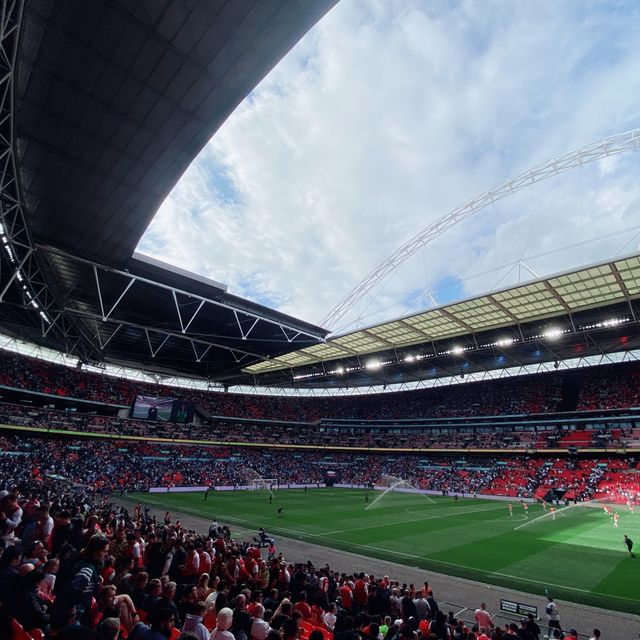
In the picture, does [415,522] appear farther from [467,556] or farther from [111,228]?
[111,228]

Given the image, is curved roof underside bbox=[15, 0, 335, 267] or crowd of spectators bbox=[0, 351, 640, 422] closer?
curved roof underside bbox=[15, 0, 335, 267]

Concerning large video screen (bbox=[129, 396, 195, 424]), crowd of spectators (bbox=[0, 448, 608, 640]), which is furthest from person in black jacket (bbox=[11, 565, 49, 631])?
large video screen (bbox=[129, 396, 195, 424])

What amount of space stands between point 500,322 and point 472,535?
22.3 metres

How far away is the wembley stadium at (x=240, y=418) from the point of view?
8.71 m

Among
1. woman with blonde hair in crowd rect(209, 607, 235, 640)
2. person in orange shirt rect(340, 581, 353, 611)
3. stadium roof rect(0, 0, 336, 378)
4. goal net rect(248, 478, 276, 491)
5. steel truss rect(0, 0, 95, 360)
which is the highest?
stadium roof rect(0, 0, 336, 378)

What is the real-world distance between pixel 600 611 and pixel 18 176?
2800cm

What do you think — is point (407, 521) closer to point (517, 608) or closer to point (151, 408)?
point (517, 608)

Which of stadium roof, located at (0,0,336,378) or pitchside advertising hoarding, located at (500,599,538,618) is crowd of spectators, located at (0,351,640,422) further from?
pitchside advertising hoarding, located at (500,599,538,618)

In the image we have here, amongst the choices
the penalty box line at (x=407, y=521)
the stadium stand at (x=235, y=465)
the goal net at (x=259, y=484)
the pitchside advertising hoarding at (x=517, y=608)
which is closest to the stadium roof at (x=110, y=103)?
the stadium stand at (x=235, y=465)

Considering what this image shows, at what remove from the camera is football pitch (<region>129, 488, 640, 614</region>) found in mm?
15680

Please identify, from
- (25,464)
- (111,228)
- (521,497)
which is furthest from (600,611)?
(25,464)

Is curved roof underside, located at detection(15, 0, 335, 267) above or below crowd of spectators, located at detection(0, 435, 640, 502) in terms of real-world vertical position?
above

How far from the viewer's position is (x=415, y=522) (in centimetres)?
2875

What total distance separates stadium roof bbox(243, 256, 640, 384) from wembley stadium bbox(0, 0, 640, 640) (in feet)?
1.06
